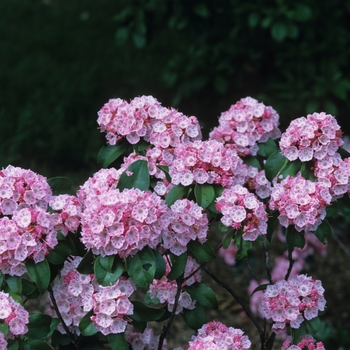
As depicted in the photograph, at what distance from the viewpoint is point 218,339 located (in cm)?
188

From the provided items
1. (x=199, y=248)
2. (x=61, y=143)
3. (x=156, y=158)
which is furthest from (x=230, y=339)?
(x=61, y=143)

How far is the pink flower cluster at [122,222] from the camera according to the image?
1719mm

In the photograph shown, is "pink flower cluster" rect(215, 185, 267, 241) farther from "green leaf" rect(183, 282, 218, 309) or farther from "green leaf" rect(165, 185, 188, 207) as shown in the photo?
"green leaf" rect(183, 282, 218, 309)

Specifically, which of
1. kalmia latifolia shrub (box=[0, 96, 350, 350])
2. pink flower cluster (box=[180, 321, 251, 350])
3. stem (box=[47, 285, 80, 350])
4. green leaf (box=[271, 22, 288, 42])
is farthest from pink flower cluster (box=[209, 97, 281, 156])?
green leaf (box=[271, 22, 288, 42])

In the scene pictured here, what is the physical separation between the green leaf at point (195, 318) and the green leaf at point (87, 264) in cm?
43

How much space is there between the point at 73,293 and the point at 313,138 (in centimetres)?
80

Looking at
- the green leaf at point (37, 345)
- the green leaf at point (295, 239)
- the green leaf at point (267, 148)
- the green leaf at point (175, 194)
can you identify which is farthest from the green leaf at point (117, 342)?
the green leaf at point (267, 148)

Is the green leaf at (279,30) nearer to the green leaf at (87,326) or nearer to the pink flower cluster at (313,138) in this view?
the pink flower cluster at (313,138)

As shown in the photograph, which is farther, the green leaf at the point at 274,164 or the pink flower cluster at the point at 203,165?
the green leaf at the point at 274,164

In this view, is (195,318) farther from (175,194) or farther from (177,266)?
(175,194)

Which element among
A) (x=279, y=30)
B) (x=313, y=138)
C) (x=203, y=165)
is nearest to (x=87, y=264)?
(x=203, y=165)

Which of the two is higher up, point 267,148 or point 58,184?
point 267,148

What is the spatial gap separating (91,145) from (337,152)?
3.27 metres

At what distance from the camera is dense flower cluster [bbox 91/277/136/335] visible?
182 cm
